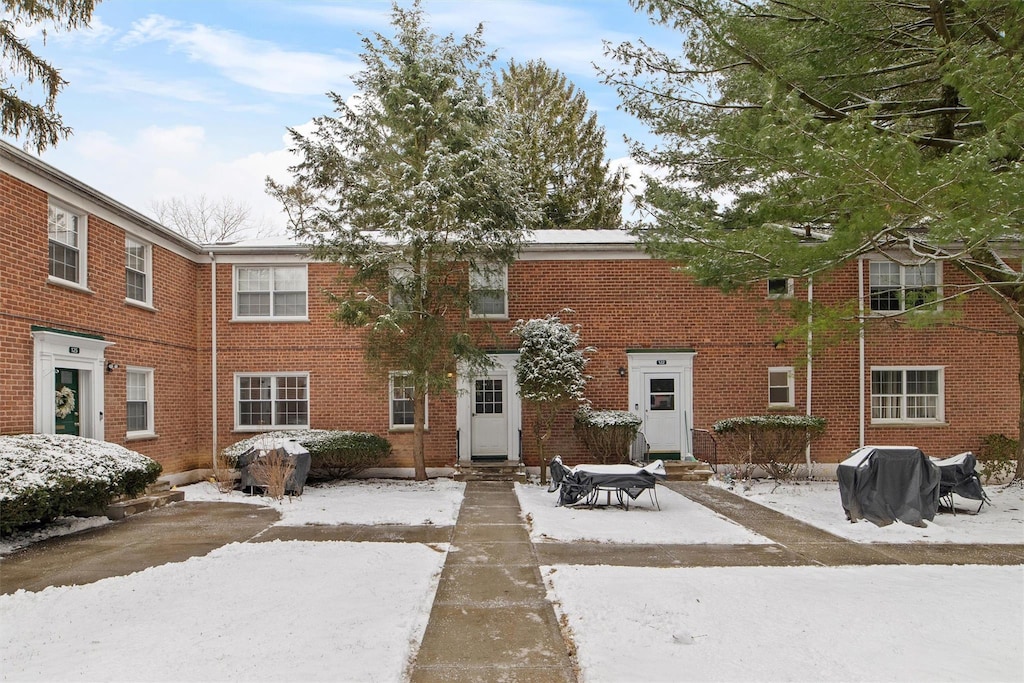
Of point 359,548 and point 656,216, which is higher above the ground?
point 656,216

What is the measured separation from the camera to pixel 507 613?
233 inches

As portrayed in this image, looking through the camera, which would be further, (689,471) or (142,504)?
(689,471)

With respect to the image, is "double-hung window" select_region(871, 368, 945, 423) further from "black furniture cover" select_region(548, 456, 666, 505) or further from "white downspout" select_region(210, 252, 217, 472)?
"white downspout" select_region(210, 252, 217, 472)

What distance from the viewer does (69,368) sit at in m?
11.4

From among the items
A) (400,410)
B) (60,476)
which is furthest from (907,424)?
(60,476)

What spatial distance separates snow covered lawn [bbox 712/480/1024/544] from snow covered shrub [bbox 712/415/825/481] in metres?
1.09

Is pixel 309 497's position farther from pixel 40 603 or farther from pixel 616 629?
pixel 616 629

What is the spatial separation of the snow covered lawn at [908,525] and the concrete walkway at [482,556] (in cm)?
31

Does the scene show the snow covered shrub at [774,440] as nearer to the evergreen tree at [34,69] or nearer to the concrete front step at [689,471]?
the concrete front step at [689,471]

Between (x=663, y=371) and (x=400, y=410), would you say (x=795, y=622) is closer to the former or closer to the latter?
(x=663, y=371)

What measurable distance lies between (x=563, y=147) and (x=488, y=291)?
16.8 meters

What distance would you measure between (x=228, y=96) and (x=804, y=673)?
11.6 meters

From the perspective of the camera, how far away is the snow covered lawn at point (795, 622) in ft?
15.1

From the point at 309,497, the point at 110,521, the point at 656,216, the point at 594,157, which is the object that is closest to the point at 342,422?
the point at 309,497
